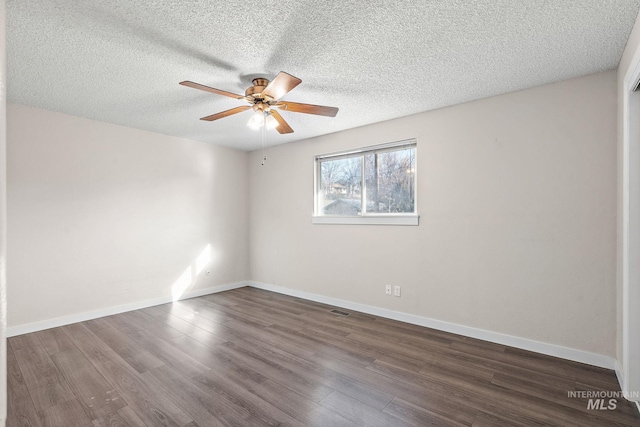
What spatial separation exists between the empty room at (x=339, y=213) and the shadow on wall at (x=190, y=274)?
0.08m

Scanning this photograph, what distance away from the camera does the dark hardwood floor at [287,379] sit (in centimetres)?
183

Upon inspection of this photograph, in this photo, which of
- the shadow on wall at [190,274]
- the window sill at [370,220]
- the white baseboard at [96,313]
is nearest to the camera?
the white baseboard at [96,313]

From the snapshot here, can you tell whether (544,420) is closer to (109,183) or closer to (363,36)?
(363,36)

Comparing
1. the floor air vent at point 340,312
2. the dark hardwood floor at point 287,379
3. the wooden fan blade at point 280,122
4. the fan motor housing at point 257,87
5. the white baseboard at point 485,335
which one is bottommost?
the floor air vent at point 340,312

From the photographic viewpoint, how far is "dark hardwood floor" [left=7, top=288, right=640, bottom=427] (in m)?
1.83

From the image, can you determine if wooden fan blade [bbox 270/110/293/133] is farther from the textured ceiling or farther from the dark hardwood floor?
the dark hardwood floor

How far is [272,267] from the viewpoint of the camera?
4969mm

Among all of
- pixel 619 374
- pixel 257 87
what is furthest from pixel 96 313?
pixel 619 374

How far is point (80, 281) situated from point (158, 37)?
3.03 meters

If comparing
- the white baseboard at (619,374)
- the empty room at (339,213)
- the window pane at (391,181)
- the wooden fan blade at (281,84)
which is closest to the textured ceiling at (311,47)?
the empty room at (339,213)

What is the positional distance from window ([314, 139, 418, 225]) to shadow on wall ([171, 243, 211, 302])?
1.87 m

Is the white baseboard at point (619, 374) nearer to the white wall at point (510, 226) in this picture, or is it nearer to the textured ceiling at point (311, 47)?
the white wall at point (510, 226)

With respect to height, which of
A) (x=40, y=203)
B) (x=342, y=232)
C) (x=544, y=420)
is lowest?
(x=544, y=420)

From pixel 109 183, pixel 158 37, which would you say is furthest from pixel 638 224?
pixel 109 183
